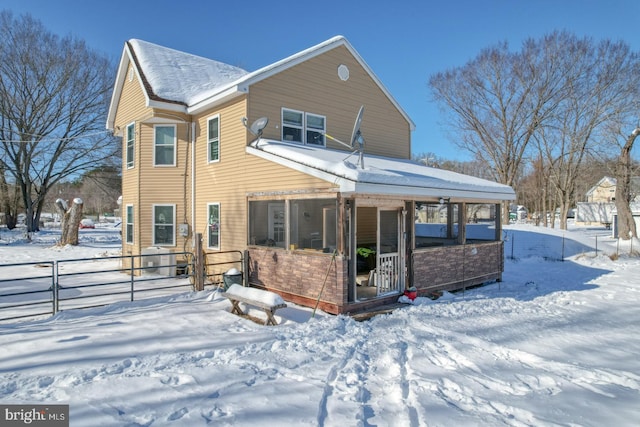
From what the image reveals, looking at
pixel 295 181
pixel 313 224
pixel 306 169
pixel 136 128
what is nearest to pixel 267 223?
pixel 313 224

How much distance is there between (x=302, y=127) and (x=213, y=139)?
279 cm

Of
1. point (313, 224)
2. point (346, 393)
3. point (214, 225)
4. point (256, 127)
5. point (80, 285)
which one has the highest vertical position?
point (256, 127)

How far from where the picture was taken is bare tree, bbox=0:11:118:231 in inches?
1075

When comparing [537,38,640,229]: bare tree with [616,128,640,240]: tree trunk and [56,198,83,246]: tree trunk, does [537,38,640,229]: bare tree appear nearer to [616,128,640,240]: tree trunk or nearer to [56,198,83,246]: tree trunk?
[616,128,640,240]: tree trunk

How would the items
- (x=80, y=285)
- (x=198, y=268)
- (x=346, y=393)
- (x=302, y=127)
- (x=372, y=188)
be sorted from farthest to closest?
1. (x=302, y=127)
2. (x=80, y=285)
3. (x=198, y=268)
4. (x=372, y=188)
5. (x=346, y=393)

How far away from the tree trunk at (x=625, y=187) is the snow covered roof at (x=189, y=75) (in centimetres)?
1568

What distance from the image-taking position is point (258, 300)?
7.02 metres

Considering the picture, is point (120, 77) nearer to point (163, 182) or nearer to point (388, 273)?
point (163, 182)

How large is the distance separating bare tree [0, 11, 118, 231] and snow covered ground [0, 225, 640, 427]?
25.2 meters

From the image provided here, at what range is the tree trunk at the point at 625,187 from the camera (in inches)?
880

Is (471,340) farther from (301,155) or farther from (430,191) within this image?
(301,155)

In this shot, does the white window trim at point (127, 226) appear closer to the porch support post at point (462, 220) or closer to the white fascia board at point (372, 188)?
the white fascia board at point (372, 188)

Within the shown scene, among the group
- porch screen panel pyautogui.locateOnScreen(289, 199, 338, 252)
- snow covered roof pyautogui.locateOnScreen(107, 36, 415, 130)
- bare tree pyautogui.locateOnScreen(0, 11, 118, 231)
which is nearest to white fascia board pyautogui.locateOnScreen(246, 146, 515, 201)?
porch screen panel pyautogui.locateOnScreen(289, 199, 338, 252)

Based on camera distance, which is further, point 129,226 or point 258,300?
point 129,226
